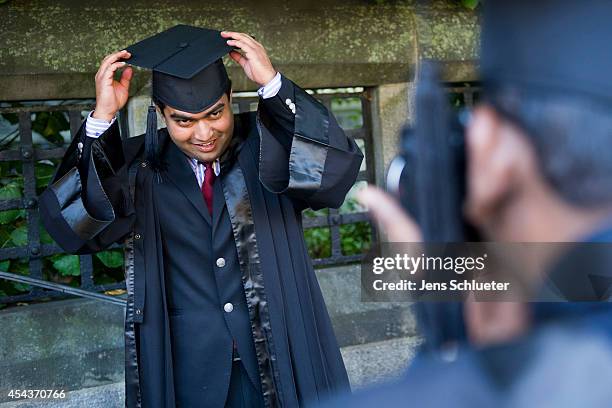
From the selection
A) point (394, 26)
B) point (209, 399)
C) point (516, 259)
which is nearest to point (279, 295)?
point (209, 399)

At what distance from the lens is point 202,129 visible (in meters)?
2.52

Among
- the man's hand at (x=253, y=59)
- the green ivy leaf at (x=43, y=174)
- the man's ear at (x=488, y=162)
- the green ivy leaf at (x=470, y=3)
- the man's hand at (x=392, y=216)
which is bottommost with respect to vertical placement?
the green ivy leaf at (x=43, y=174)

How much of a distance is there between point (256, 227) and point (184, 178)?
310mm

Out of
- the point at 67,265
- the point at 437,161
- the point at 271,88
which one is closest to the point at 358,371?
the point at 67,265

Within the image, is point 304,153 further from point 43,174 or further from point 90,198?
point 43,174

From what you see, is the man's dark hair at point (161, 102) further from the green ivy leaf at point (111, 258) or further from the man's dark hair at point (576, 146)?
the man's dark hair at point (576, 146)

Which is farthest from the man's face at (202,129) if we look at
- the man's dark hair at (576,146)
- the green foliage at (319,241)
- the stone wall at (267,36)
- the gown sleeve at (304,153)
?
the green foliage at (319,241)

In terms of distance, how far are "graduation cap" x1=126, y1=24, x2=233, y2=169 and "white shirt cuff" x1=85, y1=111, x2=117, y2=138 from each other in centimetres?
16

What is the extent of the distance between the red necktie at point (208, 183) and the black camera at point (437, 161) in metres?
1.77

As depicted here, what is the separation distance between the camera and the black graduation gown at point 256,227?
8.16 feet

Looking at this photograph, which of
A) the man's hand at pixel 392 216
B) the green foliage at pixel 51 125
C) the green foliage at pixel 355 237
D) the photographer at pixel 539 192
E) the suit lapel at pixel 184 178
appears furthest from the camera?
the green foliage at pixel 355 237

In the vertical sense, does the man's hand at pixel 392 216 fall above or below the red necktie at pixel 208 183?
above

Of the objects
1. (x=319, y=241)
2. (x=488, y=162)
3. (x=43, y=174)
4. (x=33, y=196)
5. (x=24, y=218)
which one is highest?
(x=488, y=162)

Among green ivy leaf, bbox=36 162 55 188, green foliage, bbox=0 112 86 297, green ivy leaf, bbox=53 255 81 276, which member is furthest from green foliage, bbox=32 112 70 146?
green ivy leaf, bbox=53 255 81 276
